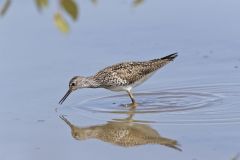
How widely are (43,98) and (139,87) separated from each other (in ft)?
4.54

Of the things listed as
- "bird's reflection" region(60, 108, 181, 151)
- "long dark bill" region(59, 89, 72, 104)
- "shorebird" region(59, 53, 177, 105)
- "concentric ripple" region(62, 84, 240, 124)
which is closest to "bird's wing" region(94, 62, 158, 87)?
"shorebird" region(59, 53, 177, 105)

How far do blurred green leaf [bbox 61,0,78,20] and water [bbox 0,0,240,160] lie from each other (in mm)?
2311

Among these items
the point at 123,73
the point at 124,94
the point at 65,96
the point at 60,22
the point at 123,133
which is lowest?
the point at 124,94

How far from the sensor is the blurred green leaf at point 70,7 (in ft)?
9.93

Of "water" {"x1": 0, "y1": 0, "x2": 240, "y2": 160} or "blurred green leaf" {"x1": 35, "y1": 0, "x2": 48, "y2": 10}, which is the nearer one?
"blurred green leaf" {"x1": 35, "y1": 0, "x2": 48, "y2": 10}

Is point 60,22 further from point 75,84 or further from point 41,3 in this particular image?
point 75,84

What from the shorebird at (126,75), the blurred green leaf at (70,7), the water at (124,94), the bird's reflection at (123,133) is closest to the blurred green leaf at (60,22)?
the blurred green leaf at (70,7)

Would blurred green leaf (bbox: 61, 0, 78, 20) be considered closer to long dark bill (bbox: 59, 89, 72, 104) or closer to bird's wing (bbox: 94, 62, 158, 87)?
long dark bill (bbox: 59, 89, 72, 104)

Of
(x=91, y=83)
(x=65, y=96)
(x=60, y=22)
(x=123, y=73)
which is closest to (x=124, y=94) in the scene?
(x=123, y=73)

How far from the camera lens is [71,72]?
970 centimetres

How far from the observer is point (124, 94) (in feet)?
31.4

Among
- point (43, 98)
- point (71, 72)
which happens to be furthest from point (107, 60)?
point (43, 98)

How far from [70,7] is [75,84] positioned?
5760 millimetres

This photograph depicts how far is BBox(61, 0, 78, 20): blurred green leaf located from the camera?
3025 mm
